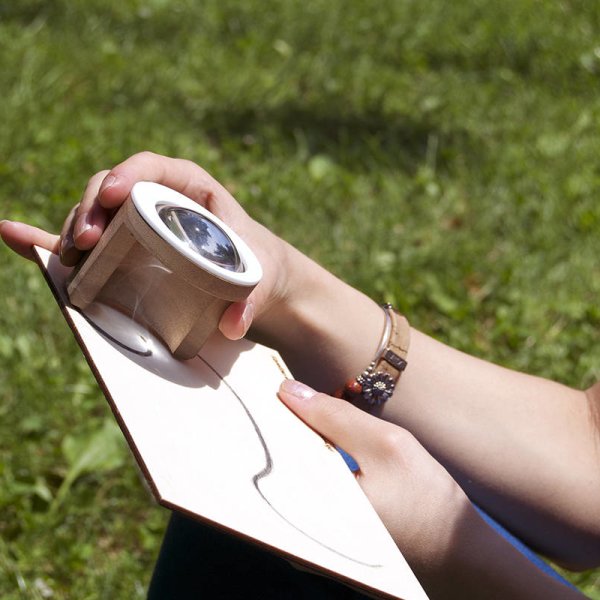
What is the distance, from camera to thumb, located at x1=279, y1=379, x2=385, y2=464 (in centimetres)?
105

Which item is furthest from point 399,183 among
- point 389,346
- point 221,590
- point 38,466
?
point 221,590

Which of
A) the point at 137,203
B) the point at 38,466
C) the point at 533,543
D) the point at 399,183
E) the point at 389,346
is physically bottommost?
the point at 38,466

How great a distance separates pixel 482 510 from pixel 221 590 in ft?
1.29

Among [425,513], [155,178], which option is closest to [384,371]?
[425,513]

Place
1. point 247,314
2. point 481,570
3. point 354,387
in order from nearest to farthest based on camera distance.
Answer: point 247,314 < point 481,570 < point 354,387

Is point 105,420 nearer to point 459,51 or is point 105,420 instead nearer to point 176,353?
point 176,353

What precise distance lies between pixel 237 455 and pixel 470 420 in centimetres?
56

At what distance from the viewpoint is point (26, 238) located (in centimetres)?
107

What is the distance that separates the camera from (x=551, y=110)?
341cm

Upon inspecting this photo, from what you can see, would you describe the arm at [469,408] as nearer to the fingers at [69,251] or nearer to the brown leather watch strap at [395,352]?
the brown leather watch strap at [395,352]

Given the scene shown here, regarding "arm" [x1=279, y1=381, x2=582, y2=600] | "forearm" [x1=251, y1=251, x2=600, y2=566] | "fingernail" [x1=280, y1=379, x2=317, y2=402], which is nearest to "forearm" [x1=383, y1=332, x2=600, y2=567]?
"forearm" [x1=251, y1=251, x2=600, y2=566]

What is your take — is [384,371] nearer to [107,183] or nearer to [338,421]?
[338,421]

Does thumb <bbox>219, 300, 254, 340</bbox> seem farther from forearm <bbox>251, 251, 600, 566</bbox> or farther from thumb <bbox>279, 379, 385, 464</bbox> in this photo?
forearm <bbox>251, 251, 600, 566</bbox>

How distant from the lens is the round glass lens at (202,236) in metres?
0.94
